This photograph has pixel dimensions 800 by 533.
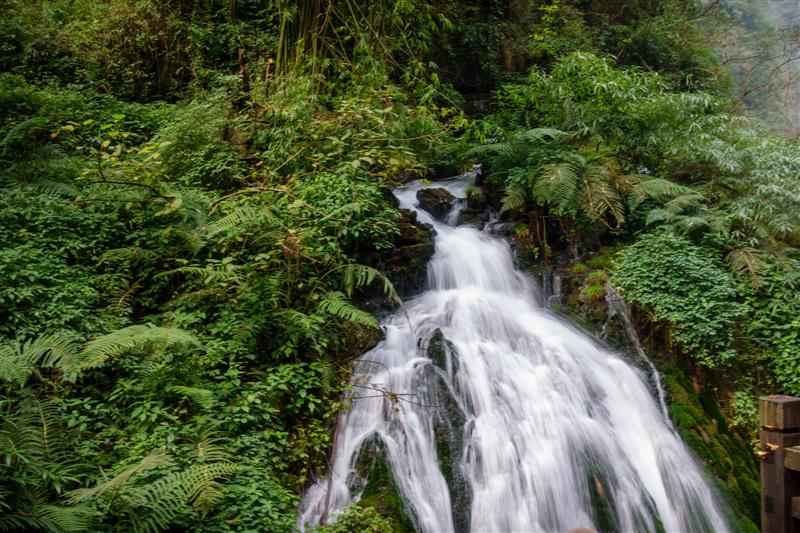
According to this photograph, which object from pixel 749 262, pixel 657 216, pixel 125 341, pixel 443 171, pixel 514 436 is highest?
pixel 443 171

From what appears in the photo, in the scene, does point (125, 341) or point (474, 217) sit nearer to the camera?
point (125, 341)

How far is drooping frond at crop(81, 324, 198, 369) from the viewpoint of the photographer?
4.53 metres

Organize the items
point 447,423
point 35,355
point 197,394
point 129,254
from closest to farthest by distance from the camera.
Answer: point 35,355, point 197,394, point 447,423, point 129,254

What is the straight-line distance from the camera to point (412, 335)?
6.91 meters

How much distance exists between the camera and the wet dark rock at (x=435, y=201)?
32.0 feet

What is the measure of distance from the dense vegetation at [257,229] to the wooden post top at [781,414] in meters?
1.10

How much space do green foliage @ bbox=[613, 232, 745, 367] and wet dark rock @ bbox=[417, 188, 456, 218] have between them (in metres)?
3.08

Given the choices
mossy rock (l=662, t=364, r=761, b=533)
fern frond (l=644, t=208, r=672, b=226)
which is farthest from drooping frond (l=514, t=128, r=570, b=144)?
mossy rock (l=662, t=364, r=761, b=533)

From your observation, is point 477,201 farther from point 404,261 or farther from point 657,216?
point 657,216

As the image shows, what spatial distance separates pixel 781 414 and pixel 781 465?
0.49m

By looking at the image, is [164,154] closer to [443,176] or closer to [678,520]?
[443,176]

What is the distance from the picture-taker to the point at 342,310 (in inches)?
233

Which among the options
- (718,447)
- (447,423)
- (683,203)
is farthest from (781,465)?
(683,203)

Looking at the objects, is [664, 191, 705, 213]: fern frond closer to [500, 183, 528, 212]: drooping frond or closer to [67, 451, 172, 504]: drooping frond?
[500, 183, 528, 212]: drooping frond
